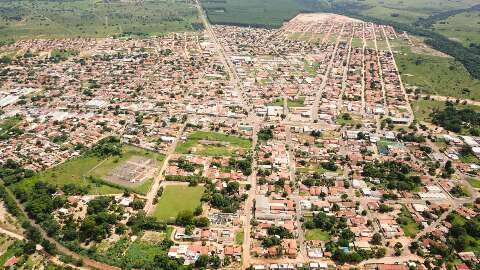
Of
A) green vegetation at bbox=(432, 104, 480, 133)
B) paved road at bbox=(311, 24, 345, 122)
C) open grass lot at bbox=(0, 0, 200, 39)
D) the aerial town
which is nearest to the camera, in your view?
the aerial town

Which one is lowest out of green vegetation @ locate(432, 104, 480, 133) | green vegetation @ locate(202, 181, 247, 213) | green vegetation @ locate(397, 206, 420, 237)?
green vegetation @ locate(397, 206, 420, 237)

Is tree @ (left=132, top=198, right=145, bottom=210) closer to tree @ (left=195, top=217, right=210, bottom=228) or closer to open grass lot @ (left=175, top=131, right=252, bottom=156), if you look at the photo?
tree @ (left=195, top=217, right=210, bottom=228)

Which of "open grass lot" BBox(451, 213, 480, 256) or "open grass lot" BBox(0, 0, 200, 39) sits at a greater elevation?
"open grass lot" BBox(0, 0, 200, 39)

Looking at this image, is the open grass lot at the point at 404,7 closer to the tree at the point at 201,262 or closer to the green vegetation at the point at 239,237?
the green vegetation at the point at 239,237

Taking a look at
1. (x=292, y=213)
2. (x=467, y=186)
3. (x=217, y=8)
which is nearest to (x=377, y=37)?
(x=217, y=8)

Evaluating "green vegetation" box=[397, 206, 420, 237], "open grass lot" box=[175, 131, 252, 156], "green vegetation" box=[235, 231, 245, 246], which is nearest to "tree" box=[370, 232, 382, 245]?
"green vegetation" box=[397, 206, 420, 237]

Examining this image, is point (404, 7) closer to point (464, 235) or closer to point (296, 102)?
point (296, 102)

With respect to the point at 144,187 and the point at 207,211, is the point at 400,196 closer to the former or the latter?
the point at 207,211
